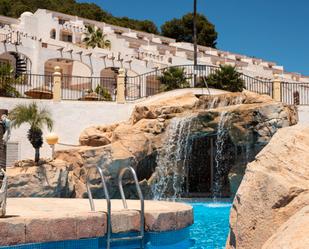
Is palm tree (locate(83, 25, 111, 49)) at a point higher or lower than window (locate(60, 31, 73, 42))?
lower

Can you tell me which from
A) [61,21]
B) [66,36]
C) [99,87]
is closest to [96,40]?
[66,36]

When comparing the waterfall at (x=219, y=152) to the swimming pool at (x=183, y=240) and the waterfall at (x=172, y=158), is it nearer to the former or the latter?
the waterfall at (x=172, y=158)

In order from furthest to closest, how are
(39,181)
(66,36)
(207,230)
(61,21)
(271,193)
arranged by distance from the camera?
(61,21) < (66,36) < (39,181) < (207,230) < (271,193)

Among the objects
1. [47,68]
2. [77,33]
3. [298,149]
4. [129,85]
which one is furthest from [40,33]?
[298,149]

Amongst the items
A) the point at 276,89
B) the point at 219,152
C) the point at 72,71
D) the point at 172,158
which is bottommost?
the point at 172,158

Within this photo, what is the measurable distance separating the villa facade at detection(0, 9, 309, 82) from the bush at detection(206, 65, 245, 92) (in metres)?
9.05

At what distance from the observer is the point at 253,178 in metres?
4.25

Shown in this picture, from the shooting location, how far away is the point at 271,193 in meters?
3.99

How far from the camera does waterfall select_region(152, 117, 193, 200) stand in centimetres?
1833

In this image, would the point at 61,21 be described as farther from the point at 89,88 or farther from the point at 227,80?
the point at 227,80

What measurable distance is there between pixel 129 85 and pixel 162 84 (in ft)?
8.32

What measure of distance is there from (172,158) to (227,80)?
12.9 metres

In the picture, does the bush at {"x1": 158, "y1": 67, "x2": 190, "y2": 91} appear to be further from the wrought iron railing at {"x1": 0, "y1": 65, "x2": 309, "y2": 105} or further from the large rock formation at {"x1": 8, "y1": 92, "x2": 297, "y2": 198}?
the large rock formation at {"x1": 8, "y1": 92, "x2": 297, "y2": 198}

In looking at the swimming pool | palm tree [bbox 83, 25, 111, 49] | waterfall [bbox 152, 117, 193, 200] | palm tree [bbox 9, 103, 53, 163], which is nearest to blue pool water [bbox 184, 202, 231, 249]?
the swimming pool
